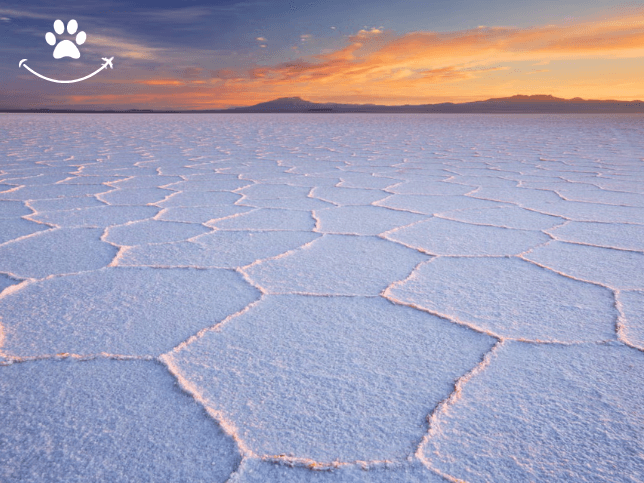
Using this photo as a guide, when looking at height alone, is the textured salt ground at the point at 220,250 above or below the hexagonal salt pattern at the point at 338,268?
below

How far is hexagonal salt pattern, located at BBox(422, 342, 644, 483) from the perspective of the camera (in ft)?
2.14

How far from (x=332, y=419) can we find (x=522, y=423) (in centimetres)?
28

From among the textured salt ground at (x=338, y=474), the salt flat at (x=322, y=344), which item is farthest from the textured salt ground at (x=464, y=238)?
the textured salt ground at (x=338, y=474)

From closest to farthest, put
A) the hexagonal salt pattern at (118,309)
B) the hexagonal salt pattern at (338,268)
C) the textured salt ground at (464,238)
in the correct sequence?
1. the hexagonal salt pattern at (118,309)
2. the hexagonal salt pattern at (338,268)
3. the textured salt ground at (464,238)

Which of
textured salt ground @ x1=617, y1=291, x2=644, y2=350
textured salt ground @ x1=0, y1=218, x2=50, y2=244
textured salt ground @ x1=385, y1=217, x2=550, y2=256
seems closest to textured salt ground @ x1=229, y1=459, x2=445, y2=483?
textured salt ground @ x1=617, y1=291, x2=644, y2=350

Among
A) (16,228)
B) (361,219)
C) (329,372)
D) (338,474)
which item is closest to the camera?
(338,474)

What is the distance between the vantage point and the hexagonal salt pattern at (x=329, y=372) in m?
0.71

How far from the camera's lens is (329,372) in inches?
34.3

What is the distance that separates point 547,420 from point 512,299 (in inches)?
18.5

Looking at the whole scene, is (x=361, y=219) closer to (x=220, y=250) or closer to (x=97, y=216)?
(x=220, y=250)

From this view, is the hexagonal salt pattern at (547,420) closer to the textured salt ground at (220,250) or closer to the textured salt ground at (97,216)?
the textured salt ground at (220,250)

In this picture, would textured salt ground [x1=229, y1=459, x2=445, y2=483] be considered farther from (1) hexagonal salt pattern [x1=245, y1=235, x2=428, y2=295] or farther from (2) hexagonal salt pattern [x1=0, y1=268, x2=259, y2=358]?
(1) hexagonal salt pattern [x1=245, y1=235, x2=428, y2=295]

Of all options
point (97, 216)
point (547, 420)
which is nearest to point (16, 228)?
point (97, 216)

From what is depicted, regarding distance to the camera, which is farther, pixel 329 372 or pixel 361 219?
pixel 361 219
